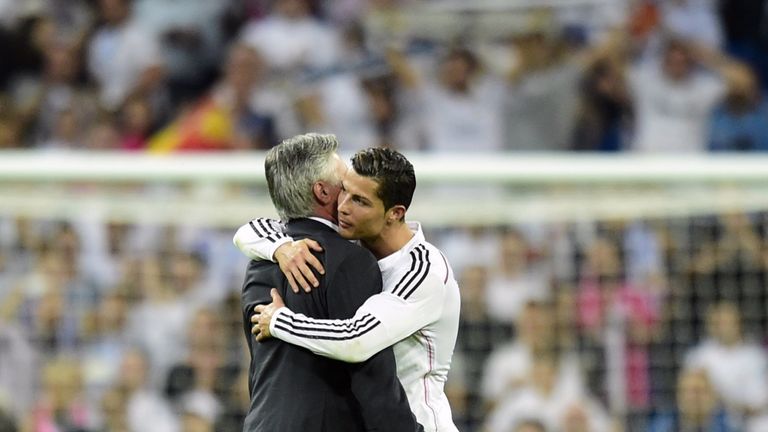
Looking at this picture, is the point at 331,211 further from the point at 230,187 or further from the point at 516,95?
the point at 516,95

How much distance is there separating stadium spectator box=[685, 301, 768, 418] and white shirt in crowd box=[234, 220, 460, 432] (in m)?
3.45

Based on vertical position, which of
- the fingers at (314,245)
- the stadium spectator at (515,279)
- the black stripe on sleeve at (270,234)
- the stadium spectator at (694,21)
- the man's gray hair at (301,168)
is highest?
the stadium spectator at (694,21)

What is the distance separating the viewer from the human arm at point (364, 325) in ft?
11.2

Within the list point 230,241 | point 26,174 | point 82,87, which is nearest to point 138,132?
point 82,87

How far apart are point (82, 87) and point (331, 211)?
7.45 meters

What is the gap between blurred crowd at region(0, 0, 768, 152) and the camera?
916 cm

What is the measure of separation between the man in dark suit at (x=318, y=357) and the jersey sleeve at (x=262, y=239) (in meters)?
0.04

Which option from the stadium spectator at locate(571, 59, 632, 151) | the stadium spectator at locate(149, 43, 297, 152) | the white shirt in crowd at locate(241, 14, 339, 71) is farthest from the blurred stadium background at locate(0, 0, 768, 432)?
the white shirt in crowd at locate(241, 14, 339, 71)

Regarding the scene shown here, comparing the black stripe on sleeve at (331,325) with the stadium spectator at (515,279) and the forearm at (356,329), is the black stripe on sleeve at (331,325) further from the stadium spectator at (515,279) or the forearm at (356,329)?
the stadium spectator at (515,279)

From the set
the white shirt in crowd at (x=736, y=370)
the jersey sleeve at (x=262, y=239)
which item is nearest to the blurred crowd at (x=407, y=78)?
the white shirt in crowd at (x=736, y=370)

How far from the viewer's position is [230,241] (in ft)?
25.1

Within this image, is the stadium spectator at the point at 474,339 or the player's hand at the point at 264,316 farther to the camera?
the stadium spectator at the point at 474,339

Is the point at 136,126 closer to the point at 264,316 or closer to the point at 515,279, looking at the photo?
the point at 515,279

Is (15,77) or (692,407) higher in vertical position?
(15,77)
